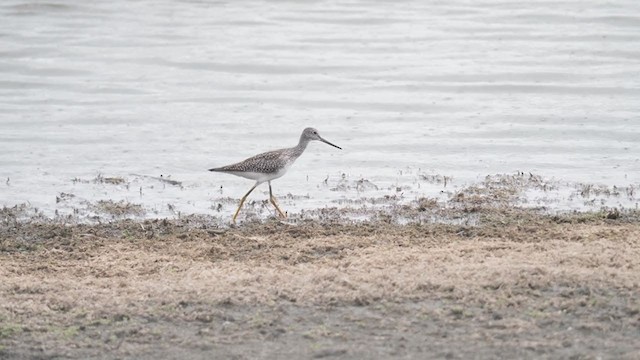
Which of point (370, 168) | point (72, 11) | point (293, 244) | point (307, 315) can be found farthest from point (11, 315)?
point (72, 11)

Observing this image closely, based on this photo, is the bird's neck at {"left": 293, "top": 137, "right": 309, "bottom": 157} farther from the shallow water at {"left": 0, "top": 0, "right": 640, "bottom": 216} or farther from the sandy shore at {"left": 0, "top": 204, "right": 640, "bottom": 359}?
the sandy shore at {"left": 0, "top": 204, "right": 640, "bottom": 359}

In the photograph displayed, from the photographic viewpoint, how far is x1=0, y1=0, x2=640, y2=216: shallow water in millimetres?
11703

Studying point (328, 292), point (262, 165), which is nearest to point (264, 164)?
point (262, 165)

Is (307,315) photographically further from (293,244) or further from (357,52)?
(357,52)

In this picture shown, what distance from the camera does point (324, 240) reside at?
8.80 m

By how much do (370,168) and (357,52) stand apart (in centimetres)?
614

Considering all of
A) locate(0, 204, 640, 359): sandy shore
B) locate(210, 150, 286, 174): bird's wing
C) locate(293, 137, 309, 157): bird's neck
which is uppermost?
locate(293, 137, 309, 157): bird's neck

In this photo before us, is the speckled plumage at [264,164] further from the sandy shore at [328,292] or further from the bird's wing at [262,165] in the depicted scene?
the sandy shore at [328,292]

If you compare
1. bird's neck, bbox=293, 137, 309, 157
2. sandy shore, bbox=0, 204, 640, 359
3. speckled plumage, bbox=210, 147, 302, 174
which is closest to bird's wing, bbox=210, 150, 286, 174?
speckled plumage, bbox=210, 147, 302, 174

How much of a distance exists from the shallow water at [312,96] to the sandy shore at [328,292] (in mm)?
1689

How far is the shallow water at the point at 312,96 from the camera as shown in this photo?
38.4ft

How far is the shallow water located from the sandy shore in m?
1.69

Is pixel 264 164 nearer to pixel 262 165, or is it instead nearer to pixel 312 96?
pixel 262 165

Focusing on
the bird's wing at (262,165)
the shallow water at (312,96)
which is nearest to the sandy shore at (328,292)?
the bird's wing at (262,165)
